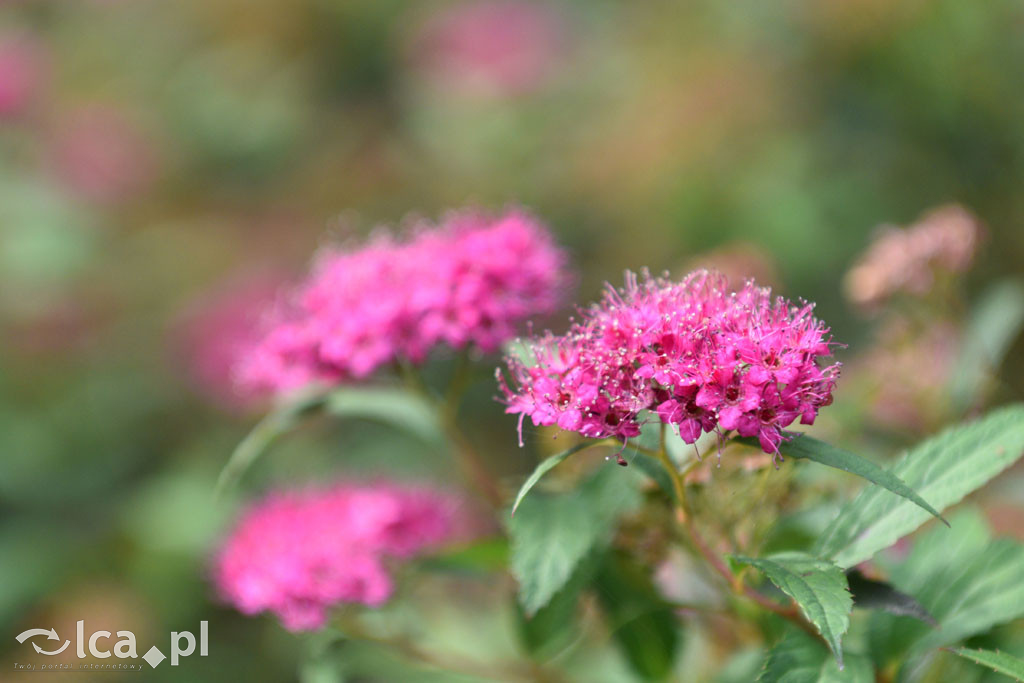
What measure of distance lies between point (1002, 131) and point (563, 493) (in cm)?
223

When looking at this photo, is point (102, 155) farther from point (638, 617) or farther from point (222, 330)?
point (638, 617)

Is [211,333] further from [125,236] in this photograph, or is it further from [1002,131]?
[1002,131]

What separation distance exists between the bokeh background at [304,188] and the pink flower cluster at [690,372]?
60.8 inches

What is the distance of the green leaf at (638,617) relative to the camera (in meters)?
0.96

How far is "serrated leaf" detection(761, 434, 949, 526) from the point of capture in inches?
24.8

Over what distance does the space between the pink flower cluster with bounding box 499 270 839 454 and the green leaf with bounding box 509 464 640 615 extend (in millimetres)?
142

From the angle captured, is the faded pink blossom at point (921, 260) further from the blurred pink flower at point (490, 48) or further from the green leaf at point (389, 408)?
the blurred pink flower at point (490, 48)

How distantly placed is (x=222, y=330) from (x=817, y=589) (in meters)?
2.16

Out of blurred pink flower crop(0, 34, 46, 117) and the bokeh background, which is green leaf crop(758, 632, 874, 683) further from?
blurred pink flower crop(0, 34, 46, 117)

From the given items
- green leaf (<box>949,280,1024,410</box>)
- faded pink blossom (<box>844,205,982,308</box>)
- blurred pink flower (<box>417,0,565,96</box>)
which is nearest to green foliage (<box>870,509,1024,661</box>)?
green leaf (<box>949,280,1024,410</box>)

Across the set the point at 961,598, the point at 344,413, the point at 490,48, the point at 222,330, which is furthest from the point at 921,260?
the point at 490,48

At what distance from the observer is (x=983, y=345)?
116 cm

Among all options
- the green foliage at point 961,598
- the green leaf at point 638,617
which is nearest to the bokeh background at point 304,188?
the green leaf at point 638,617

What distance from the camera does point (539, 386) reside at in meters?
0.74
